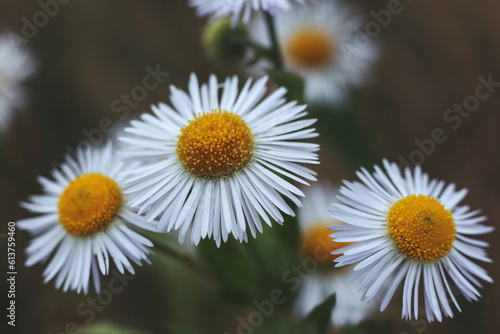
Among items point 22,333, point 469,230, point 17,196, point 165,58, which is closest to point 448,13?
point 165,58

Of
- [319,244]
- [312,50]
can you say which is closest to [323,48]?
[312,50]

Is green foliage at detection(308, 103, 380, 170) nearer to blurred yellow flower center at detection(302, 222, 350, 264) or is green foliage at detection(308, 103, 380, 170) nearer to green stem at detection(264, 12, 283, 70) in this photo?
blurred yellow flower center at detection(302, 222, 350, 264)

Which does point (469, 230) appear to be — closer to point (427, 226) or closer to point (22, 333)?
point (427, 226)

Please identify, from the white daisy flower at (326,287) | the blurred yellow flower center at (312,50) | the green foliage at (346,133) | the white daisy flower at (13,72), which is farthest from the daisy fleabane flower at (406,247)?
the white daisy flower at (13,72)

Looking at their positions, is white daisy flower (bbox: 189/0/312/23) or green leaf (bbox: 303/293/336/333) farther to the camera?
white daisy flower (bbox: 189/0/312/23)

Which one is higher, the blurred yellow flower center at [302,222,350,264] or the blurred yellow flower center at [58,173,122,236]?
the blurred yellow flower center at [58,173,122,236]

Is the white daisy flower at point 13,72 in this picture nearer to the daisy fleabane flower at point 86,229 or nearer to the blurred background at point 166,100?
the blurred background at point 166,100

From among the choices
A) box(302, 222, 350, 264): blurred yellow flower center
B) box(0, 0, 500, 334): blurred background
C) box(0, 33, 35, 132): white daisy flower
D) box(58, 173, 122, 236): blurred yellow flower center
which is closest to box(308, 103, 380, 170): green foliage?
box(0, 0, 500, 334): blurred background
